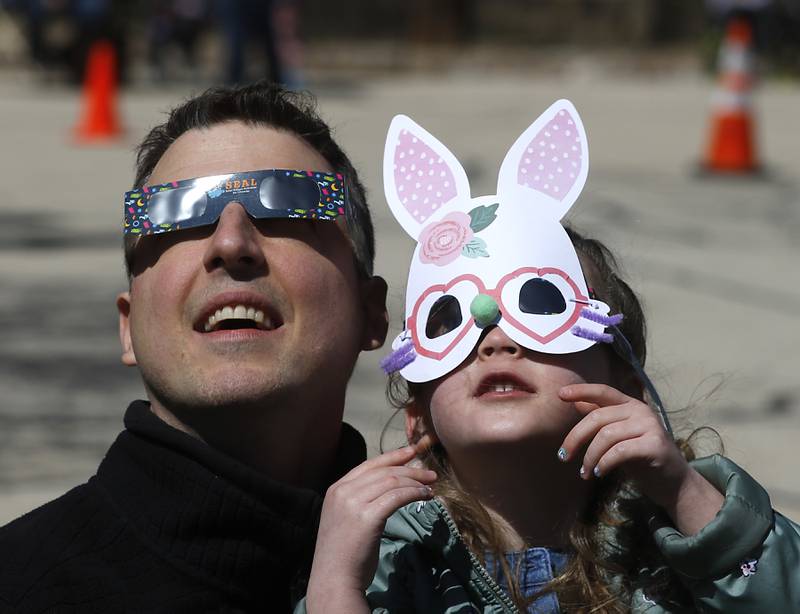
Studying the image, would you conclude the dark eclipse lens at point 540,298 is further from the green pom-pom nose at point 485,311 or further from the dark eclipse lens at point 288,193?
the dark eclipse lens at point 288,193

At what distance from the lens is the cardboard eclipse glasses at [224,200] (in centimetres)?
288

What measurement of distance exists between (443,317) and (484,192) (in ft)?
28.5

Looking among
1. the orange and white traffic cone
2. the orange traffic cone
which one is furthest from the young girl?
the orange traffic cone

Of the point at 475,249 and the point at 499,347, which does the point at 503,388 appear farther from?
the point at 475,249

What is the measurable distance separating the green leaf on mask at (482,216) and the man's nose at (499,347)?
0.22 m

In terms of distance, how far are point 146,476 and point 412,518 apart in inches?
19.5

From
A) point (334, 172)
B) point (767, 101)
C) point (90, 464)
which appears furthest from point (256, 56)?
point (334, 172)

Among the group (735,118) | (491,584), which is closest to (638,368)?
(491,584)

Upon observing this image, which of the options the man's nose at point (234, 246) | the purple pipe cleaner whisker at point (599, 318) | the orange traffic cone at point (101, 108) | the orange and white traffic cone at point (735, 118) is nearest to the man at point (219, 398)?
the man's nose at point (234, 246)

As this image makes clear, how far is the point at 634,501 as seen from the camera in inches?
112

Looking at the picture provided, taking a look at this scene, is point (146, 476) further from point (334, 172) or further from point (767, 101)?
point (767, 101)

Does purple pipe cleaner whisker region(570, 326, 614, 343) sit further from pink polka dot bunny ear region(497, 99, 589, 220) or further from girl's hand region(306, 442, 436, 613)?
girl's hand region(306, 442, 436, 613)

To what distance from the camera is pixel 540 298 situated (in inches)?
113

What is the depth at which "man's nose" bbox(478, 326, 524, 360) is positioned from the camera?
9.27ft
